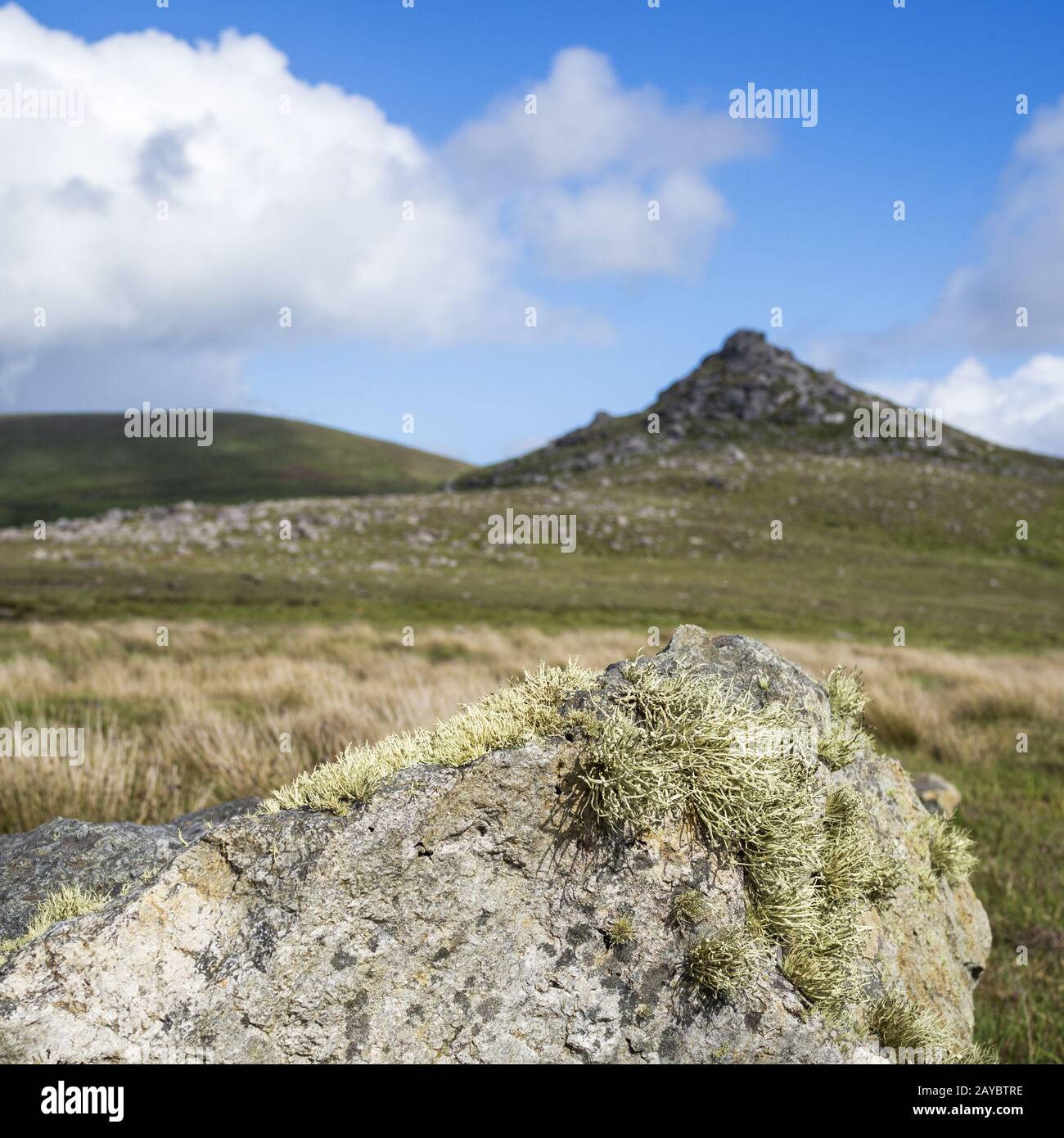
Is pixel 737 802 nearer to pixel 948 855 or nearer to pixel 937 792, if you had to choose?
pixel 948 855

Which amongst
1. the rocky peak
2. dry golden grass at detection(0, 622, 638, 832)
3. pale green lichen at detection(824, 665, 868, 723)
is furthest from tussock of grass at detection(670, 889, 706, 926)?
the rocky peak

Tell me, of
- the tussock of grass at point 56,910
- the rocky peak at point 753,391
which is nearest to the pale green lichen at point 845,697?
the tussock of grass at point 56,910

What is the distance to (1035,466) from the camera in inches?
4951

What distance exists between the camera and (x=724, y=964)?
96.3 inches

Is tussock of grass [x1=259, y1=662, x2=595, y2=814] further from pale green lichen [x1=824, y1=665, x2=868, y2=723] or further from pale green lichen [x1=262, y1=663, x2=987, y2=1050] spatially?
pale green lichen [x1=824, y1=665, x2=868, y2=723]

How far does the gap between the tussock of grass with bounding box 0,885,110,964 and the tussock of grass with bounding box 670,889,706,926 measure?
1982 mm

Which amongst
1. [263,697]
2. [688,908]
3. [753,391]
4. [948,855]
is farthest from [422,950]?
[753,391]

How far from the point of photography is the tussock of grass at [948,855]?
402 cm

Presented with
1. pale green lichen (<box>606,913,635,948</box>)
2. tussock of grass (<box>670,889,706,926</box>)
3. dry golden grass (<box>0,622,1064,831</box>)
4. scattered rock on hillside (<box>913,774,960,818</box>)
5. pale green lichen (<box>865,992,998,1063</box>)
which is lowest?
scattered rock on hillside (<box>913,774,960,818</box>)

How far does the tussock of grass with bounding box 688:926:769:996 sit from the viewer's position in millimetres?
2424

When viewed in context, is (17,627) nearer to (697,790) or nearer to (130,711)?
(130,711)
